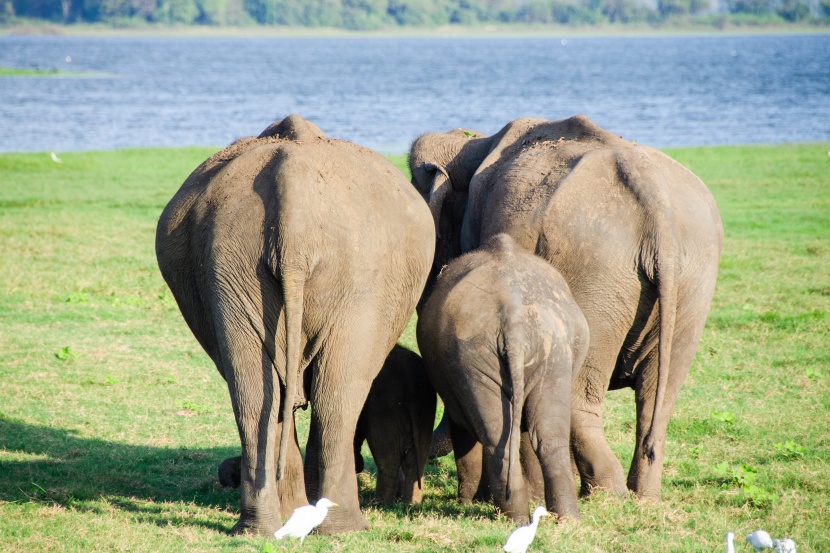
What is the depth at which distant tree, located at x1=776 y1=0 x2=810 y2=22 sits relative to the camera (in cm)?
16750

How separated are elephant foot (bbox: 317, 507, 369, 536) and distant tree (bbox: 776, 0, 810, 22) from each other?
17791cm

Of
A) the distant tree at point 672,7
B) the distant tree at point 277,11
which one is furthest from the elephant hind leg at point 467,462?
the distant tree at point 672,7

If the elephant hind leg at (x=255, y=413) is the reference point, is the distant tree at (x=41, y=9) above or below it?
above

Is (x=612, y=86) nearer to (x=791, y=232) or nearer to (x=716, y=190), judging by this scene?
(x=716, y=190)

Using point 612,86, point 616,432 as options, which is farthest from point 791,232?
point 612,86

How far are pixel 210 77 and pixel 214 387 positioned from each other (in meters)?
76.9

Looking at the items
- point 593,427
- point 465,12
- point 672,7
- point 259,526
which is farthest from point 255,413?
point 672,7

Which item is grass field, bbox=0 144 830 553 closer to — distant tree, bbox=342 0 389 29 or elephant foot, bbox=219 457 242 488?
elephant foot, bbox=219 457 242 488

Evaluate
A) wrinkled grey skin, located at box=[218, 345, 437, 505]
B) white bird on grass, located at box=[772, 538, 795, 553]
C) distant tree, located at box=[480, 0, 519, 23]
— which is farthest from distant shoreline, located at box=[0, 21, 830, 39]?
white bird on grass, located at box=[772, 538, 795, 553]

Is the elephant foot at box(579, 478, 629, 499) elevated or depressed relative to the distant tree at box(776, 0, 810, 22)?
depressed

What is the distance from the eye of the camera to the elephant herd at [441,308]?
5012 millimetres

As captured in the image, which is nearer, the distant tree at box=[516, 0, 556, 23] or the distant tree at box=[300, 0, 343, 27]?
the distant tree at box=[300, 0, 343, 27]

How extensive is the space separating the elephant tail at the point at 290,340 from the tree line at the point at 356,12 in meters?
161

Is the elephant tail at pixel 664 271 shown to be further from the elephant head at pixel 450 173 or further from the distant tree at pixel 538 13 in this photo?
the distant tree at pixel 538 13
